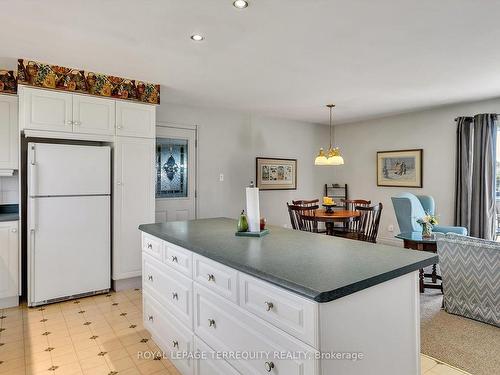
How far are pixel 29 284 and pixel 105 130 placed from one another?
1.78 m

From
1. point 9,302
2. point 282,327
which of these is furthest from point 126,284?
point 282,327

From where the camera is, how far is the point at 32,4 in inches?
83.7

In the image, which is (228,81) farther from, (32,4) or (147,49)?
(32,4)

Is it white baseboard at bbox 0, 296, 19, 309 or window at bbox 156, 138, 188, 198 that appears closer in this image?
white baseboard at bbox 0, 296, 19, 309

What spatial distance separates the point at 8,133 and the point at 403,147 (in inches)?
229

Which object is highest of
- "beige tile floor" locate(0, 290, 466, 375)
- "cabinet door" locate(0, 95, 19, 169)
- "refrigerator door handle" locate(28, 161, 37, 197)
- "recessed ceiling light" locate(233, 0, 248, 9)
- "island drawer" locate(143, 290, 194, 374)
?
"recessed ceiling light" locate(233, 0, 248, 9)

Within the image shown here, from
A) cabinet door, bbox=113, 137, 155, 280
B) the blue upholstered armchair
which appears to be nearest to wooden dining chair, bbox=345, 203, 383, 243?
the blue upholstered armchair

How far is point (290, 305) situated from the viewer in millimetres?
1295

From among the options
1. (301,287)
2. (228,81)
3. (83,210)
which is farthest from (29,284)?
(301,287)

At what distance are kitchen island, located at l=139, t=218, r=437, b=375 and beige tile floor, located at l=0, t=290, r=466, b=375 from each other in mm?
424

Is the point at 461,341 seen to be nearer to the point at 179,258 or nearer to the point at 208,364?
the point at 208,364

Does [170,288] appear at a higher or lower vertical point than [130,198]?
lower

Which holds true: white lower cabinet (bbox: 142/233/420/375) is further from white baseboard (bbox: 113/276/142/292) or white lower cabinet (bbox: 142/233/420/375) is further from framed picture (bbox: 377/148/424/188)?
framed picture (bbox: 377/148/424/188)

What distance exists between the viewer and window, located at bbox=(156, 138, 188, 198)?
15.9 ft
